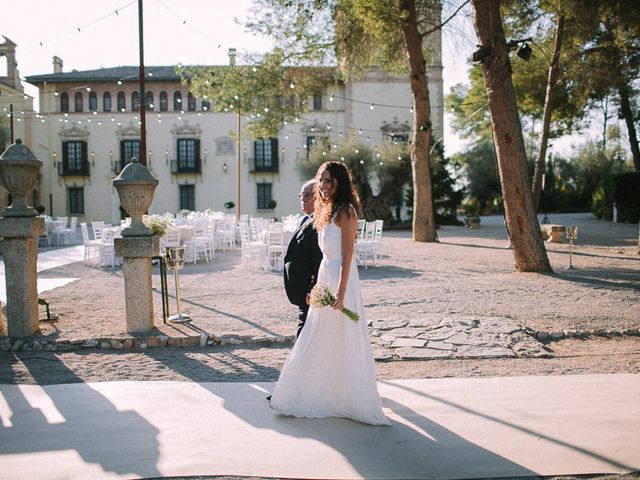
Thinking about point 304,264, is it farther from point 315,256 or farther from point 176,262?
point 176,262

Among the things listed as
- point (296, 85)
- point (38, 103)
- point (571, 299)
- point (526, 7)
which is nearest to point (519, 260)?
point (571, 299)

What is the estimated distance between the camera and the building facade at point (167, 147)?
3688cm

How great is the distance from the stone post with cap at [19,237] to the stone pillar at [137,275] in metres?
0.92

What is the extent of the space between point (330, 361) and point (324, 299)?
422 millimetres

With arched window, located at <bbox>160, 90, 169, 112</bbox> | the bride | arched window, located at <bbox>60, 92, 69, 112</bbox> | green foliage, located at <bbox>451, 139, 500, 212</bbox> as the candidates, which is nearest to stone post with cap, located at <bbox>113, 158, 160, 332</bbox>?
the bride

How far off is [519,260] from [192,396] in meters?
8.05

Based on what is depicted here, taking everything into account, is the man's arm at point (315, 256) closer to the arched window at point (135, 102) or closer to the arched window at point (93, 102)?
the arched window at point (135, 102)

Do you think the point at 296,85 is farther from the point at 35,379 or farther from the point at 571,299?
the point at 35,379

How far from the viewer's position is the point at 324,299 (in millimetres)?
3834

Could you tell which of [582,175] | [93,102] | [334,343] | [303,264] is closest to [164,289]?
[303,264]

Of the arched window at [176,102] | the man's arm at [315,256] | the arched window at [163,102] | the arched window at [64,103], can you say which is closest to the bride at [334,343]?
the man's arm at [315,256]

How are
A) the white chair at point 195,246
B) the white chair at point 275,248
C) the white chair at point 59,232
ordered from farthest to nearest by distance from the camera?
the white chair at point 59,232, the white chair at point 195,246, the white chair at point 275,248

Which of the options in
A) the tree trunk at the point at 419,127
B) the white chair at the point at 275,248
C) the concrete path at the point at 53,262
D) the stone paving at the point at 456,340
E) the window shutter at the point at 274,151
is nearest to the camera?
the stone paving at the point at 456,340

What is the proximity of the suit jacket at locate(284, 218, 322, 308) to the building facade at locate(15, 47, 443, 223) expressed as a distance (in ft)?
107
